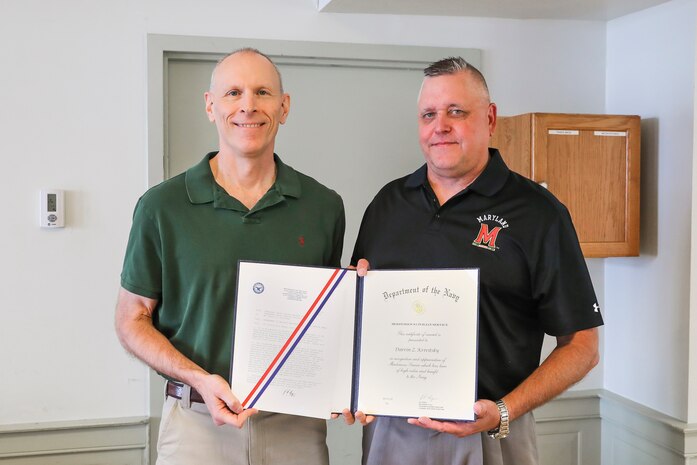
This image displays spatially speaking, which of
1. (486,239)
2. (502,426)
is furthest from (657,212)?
(502,426)

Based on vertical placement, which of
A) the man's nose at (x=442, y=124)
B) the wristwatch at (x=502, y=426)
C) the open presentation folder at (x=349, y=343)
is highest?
the man's nose at (x=442, y=124)

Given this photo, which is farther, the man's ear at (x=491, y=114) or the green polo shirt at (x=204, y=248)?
the man's ear at (x=491, y=114)

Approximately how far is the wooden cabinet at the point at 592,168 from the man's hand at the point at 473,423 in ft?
5.00

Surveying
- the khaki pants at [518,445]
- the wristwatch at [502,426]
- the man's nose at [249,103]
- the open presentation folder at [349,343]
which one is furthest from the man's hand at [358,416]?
the man's nose at [249,103]

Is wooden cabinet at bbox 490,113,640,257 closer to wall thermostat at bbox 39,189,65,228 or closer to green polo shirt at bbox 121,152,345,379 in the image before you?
green polo shirt at bbox 121,152,345,379

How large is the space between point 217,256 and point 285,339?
0.94 ft

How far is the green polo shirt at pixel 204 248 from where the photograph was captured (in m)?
2.08

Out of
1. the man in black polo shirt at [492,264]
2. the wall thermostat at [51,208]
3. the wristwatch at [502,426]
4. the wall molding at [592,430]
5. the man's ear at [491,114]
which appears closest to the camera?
the wristwatch at [502,426]

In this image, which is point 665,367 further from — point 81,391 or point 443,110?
point 81,391

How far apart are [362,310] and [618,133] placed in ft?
6.04

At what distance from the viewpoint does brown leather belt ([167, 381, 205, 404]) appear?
6.89 feet

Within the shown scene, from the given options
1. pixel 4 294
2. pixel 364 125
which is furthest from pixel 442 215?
pixel 4 294

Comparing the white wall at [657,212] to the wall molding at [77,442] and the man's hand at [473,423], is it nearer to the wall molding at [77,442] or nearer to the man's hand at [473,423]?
the man's hand at [473,423]
